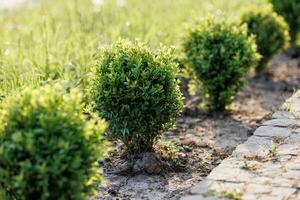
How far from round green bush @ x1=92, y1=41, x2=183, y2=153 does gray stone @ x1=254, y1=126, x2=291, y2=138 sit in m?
0.76

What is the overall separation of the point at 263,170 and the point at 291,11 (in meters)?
5.50

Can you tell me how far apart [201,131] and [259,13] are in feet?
9.02

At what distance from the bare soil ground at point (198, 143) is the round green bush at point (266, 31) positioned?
0.38 metres

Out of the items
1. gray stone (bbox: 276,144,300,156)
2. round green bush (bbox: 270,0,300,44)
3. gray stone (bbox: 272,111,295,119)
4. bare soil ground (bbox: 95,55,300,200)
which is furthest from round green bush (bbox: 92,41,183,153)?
round green bush (bbox: 270,0,300,44)

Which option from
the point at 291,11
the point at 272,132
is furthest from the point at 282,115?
the point at 291,11

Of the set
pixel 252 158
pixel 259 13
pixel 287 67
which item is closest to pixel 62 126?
pixel 252 158

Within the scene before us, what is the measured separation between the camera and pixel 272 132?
5594mm

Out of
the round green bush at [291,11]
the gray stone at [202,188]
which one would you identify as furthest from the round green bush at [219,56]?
the round green bush at [291,11]

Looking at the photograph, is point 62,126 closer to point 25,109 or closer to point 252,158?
point 25,109

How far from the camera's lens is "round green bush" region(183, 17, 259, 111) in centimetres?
687

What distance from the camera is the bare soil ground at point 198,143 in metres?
5.07

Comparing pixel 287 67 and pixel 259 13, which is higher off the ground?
pixel 259 13

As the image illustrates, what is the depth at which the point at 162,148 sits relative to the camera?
18.7ft

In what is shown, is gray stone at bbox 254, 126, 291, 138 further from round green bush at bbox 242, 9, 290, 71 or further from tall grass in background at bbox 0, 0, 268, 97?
round green bush at bbox 242, 9, 290, 71
